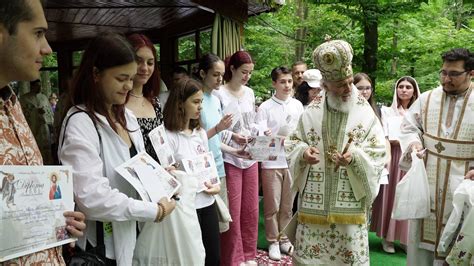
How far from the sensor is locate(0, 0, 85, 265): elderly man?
4.30ft

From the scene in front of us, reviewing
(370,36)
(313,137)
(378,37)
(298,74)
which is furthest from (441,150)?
(378,37)

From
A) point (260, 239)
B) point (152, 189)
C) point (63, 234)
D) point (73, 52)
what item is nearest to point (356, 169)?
point (152, 189)

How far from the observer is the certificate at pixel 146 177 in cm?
201

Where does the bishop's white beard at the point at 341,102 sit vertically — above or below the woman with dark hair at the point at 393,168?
above

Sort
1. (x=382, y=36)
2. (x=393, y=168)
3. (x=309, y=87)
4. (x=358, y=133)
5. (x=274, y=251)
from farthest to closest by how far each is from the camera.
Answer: (x=382, y=36)
(x=309, y=87)
(x=393, y=168)
(x=274, y=251)
(x=358, y=133)

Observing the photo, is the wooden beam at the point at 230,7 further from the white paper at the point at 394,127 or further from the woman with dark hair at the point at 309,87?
the white paper at the point at 394,127

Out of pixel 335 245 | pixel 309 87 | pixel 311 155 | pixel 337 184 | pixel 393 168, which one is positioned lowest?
pixel 335 245

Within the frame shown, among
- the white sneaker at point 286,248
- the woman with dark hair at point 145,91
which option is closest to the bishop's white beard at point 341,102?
the woman with dark hair at point 145,91

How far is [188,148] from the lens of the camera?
10.0ft

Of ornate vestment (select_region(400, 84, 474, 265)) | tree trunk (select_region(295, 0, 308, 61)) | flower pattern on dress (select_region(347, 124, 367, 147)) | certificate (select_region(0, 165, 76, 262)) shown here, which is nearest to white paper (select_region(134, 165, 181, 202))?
certificate (select_region(0, 165, 76, 262))

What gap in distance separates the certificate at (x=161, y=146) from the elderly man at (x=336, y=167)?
0.91 meters

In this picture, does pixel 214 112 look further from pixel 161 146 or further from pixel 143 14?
pixel 143 14

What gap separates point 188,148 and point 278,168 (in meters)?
2.12

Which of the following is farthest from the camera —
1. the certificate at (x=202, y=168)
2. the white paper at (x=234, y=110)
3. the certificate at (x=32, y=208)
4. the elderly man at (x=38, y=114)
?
the elderly man at (x=38, y=114)
